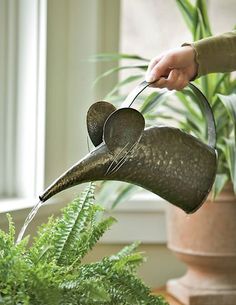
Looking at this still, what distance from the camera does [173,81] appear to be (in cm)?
108

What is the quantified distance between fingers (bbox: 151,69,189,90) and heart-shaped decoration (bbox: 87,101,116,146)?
0.10 metres

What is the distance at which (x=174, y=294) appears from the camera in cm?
169

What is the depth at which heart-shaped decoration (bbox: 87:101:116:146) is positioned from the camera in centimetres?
100

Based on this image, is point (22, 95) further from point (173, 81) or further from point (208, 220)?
point (173, 81)

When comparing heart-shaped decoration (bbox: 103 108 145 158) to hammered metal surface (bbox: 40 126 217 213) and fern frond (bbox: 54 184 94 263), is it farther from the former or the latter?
fern frond (bbox: 54 184 94 263)

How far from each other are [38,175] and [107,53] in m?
0.35

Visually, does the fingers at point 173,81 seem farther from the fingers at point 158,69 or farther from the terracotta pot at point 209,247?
the terracotta pot at point 209,247

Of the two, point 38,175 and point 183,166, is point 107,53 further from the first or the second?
point 183,166

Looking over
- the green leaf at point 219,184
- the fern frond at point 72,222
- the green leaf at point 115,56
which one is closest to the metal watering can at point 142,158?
the fern frond at point 72,222

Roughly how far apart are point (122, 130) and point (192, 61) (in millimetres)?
195

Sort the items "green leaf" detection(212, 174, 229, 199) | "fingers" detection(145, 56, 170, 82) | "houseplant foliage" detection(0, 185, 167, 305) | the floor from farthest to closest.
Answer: the floor < "green leaf" detection(212, 174, 229, 199) < "fingers" detection(145, 56, 170, 82) < "houseplant foliage" detection(0, 185, 167, 305)

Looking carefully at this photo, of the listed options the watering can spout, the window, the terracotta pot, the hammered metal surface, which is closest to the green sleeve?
the hammered metal surface

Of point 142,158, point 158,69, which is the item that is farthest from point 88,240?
point 158,69

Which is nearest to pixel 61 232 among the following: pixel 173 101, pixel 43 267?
pixel 43 267
